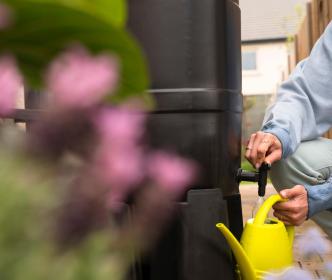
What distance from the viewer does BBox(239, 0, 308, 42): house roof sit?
15.5 metres

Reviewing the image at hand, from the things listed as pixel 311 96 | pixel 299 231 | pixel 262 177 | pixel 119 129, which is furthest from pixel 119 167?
pixel 299 231

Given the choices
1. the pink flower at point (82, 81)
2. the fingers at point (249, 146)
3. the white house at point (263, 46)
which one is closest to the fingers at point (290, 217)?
the fingers at point (249, 146)

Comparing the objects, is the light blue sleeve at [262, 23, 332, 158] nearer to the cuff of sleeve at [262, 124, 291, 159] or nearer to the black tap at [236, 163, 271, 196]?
the cuff of sleeve at [262, 124, 291, 159]

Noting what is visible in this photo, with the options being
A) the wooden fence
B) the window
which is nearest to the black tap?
the wooden fence

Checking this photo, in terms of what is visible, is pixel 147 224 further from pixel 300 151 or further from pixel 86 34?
pixel 300 151

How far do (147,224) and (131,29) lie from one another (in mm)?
1425

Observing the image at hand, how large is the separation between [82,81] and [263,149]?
1.55 meters

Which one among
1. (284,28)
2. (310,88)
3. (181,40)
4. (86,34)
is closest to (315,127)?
Result: (310,88)

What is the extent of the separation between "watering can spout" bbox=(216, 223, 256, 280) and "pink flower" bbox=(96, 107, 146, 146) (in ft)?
4.29

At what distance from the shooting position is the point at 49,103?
0.19 meters

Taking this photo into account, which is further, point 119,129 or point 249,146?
point 249,146

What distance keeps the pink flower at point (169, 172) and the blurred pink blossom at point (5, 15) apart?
0.09m

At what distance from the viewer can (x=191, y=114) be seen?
5.12ft

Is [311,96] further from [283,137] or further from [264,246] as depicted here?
[264,246]
